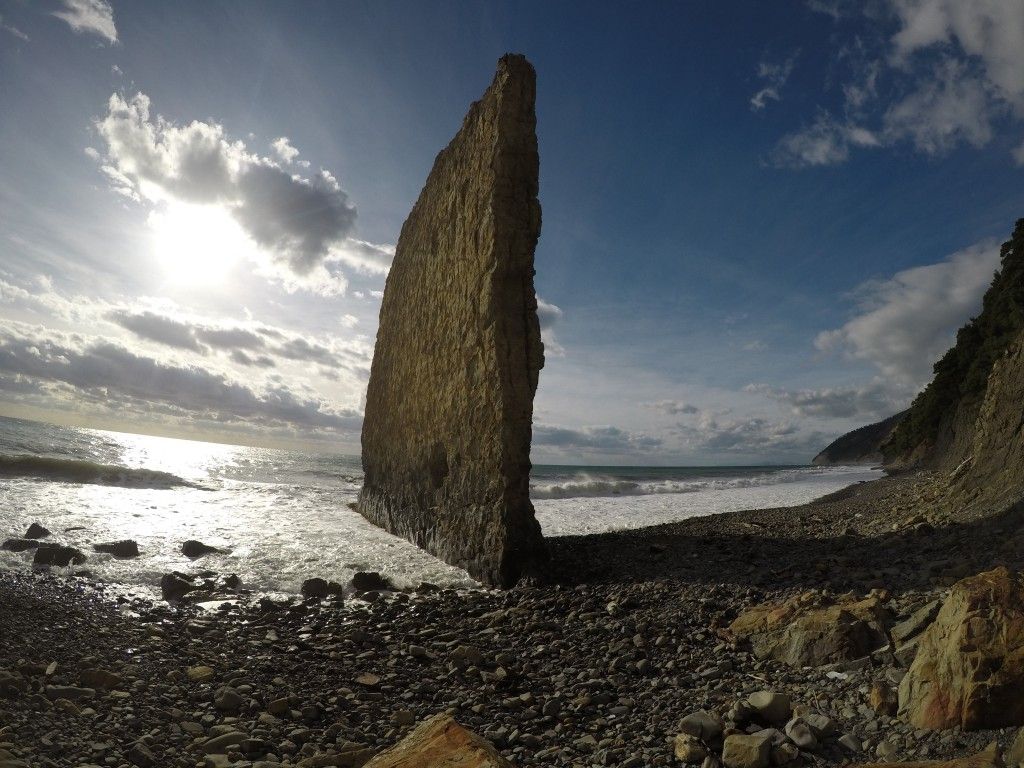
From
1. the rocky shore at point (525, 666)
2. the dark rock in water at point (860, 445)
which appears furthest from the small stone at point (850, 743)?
the dark rock in water at point (860, 445)

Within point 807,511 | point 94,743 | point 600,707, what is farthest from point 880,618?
point 807,511

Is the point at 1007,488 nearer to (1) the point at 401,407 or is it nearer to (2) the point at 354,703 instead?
(2) the point at 354,703

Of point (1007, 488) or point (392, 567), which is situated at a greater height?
point (1007, 488)

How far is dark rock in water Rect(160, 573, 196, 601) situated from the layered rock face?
11.9 feet

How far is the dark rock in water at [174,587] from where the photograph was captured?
6.81 metres

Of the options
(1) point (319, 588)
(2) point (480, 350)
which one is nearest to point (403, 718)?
(1) point (319, 588)

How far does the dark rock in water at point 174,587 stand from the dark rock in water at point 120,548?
1610 millimetres

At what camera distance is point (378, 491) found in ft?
43.8

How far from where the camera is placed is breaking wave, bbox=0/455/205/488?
16.0m

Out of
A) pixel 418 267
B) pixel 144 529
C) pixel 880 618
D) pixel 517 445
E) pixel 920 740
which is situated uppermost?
pixel 418 267

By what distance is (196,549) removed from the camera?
887cm

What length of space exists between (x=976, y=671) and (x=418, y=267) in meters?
10.8

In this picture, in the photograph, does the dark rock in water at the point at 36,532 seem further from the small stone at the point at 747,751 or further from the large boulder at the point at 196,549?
the small stone at the point at 747,751

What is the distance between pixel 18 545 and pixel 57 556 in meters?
0.98
